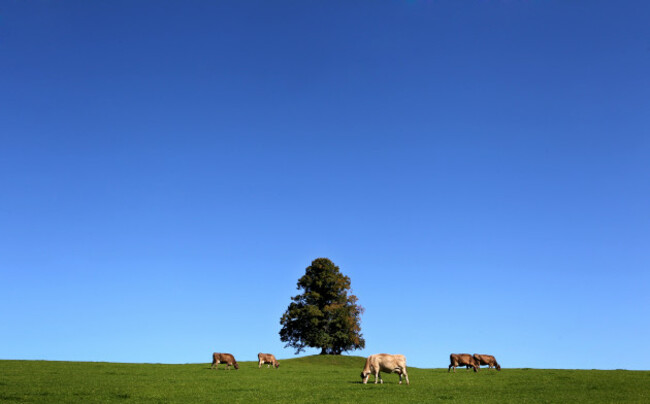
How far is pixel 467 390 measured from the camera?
30.4m

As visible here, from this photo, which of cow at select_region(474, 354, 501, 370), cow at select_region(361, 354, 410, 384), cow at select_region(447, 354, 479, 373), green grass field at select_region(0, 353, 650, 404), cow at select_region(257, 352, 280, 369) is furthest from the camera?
cow at select_region(257, 352, 280, 369)

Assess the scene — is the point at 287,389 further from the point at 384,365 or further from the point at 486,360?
the point at 486,360

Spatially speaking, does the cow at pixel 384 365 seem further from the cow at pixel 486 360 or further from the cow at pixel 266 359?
the cow at pixel 266 359

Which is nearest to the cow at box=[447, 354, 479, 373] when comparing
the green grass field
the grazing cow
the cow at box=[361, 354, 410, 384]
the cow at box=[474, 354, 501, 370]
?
the cow at box=[474, 354, 501, 370]

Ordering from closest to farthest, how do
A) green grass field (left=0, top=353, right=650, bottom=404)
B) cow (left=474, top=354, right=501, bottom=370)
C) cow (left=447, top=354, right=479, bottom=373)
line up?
green grass field (left=0, top=353, right=650, bottom=404) < cow (left=447, top=354, right=479, bottom=373) < cow (left=474, top=354, right=501, bottom=370)

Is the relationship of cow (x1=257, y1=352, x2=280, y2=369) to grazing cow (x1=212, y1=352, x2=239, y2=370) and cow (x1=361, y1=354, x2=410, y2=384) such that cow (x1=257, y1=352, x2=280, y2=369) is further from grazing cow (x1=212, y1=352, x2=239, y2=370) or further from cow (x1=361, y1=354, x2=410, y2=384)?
cow (x1=361, y1=354, x2=410, y2=384)

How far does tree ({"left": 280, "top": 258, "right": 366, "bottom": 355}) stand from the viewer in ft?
229

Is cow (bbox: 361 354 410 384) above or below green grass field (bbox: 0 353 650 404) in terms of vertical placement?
above

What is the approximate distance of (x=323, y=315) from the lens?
69.7m

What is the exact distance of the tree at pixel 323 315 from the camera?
69688 mm

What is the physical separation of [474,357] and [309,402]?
3201 centimetres

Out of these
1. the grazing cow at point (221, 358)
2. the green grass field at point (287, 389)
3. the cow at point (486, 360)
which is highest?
the cow at point (486, 360)

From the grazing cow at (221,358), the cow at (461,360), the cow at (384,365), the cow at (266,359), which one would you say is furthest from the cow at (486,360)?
the grazing cow at (221,358)

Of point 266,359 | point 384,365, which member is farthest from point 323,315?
point 384,365
